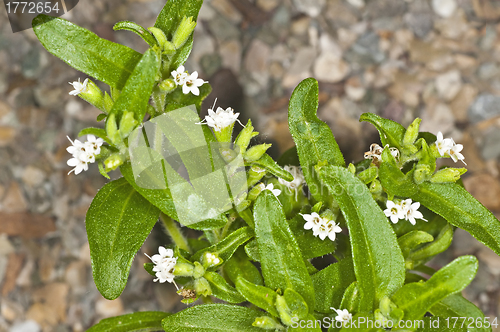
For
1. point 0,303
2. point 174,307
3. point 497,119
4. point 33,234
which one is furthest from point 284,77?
point 0,303

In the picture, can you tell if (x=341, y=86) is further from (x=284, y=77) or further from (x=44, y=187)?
(x=44, y=187)

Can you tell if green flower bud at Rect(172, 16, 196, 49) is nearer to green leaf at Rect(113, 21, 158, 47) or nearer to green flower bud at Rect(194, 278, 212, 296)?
green leaf at Rect(113, 21, 158, 47)

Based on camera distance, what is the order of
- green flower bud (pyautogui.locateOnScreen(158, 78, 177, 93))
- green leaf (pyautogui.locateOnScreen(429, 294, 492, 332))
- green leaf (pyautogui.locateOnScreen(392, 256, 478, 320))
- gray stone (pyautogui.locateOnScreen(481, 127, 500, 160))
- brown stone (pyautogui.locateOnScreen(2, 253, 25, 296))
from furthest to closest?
gray stone (pyautogui.locateOnScreen(481, 127, 500, 160)), brown stone (pyautogui.locateOnScreen(2, 253, 25, 296)), green leaf (pyautogui.locateOnScreen(429, 294, 492, 332)), green flower bud (pyautogui.locateOnScreen(158, 78, 177, 93)), green leaf (pyautogui.locateOnScreen(392, 256, 478, 320))

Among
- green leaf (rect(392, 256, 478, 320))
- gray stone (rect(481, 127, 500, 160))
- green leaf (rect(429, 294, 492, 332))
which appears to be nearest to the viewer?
green leaf (rect(392, 256, 478, 320))

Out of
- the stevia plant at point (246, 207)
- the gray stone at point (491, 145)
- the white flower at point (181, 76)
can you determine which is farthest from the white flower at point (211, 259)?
the gray stone at point (491, 145)

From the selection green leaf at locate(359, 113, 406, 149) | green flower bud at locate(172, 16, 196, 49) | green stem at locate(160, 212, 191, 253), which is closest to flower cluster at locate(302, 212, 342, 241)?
green leaf at locate(359, 113, 406, 149)

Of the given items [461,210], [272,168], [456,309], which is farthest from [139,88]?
[456,309]

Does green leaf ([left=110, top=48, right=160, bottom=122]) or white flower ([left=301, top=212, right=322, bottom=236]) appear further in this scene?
white flower ([left=301, top=212, right=322, bottom=236])

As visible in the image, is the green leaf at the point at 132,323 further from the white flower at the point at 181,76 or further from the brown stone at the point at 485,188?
the brown stone at the point at 485,188
